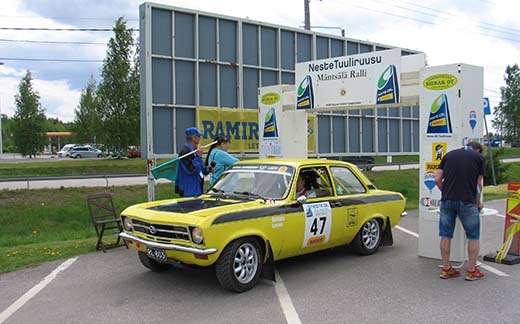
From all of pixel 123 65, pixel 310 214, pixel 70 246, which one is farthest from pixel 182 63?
pixel 123 65

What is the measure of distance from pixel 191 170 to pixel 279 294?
2946 mm

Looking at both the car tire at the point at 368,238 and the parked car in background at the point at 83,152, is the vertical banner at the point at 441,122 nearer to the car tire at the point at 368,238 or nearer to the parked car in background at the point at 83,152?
the car tire at the point at 368,238

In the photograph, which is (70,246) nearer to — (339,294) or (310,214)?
(310,214)

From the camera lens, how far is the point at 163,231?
226 inches

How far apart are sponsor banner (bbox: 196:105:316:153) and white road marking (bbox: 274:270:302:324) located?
5930 mm

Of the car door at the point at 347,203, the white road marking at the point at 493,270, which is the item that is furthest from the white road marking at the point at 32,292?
the white road marking at the point at 493,270

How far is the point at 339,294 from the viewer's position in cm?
565

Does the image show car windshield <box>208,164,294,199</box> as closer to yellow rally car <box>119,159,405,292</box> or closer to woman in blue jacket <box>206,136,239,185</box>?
yellow rally car <box>119,159,405,292</box>

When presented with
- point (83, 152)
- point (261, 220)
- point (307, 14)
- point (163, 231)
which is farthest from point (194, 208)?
point (83, 152)

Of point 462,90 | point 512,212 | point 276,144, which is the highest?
point 462,90

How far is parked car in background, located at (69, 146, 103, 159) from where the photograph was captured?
193 ft

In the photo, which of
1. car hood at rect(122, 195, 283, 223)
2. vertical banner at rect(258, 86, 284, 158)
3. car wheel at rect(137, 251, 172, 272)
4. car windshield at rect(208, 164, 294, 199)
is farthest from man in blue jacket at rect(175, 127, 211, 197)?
vertical banner at rect(258, 86, 284, 158)

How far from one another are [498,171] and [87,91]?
39.3 m

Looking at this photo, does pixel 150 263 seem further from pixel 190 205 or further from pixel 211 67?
pixel 211 67
